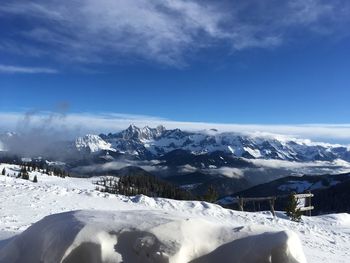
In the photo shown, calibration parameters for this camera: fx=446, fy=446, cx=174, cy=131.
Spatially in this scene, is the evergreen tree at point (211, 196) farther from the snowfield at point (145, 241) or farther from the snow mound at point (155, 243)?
the snow mound at point (155, 243)

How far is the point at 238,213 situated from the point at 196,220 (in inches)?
749

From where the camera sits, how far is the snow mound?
336 inches

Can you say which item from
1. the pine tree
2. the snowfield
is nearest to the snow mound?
the snowfield

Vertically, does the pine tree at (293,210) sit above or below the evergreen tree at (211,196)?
above

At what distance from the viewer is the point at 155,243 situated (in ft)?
28.4

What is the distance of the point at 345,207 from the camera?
19850cm

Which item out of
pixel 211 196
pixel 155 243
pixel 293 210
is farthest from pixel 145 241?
pixel 211 196

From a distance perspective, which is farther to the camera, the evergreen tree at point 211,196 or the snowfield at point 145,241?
the evergreen tree at point 211,196

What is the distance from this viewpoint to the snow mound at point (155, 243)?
8.52 metres

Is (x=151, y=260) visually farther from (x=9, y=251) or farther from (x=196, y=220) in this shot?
(x=9, y=251)

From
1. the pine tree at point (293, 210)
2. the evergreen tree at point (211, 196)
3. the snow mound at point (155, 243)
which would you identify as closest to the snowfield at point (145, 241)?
the snow mound at point (155, 243)

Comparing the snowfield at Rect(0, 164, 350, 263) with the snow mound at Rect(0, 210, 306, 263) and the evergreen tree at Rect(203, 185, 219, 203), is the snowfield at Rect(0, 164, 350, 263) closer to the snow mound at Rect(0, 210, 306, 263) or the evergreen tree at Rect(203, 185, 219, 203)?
the snow mound at Rect(0, 210, 306, 263)

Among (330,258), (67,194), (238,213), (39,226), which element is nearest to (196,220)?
(39,226)

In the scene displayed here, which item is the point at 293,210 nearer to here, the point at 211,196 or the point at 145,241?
the point at 211,196
